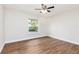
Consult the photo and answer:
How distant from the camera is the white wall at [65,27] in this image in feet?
7.38

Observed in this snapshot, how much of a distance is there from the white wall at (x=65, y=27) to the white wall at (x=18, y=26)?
241mm

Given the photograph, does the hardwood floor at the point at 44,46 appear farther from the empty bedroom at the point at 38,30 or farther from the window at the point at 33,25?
the window at the point at 33,25

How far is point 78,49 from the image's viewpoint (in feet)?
7.28

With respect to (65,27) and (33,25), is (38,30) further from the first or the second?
(65,27)

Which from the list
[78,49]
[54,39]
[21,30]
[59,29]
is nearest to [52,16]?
[59,29]

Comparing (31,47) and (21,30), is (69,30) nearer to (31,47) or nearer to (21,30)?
(31,47)

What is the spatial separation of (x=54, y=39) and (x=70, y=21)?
1.94ft

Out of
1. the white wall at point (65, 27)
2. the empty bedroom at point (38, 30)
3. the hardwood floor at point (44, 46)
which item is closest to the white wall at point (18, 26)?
the empty bedroom at point (38, 30)

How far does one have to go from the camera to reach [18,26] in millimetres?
2182

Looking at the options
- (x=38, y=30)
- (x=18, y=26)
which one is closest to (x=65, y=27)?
(x=38, y=30)

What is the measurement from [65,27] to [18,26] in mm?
1090

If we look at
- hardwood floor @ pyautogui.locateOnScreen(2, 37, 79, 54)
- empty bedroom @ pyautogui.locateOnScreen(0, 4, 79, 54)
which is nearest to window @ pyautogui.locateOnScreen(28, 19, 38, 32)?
empty bedroom @ pyautogui.locateOnScreen(0, 4, 79, 54)
